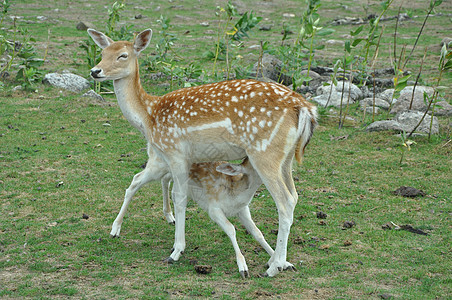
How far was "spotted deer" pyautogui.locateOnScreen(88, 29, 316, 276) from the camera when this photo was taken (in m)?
5.40

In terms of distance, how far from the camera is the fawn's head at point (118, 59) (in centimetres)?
603

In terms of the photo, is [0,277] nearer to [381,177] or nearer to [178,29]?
[381,177]

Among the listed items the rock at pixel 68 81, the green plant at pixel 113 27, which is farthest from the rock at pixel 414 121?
A: the rock at pixel 68 81

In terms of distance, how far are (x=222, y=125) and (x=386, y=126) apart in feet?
19.0

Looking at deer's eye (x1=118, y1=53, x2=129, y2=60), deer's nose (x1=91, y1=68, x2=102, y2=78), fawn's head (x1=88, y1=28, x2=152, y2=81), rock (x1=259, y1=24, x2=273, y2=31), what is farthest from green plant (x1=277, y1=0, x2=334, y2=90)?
rock (x1=259, y1=24, x2=273, y2=31)

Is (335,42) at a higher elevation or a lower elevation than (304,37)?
lower

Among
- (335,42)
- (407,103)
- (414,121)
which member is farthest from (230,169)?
(335,42)

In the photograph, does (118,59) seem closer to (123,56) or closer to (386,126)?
(123,56)

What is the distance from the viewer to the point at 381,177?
28.0 feet

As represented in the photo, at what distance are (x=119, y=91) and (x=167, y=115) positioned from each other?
28.5 inches

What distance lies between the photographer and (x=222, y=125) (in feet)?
18.4

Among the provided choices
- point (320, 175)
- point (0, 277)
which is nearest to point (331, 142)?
point (320, 175)

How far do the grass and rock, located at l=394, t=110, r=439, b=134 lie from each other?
0.28 m

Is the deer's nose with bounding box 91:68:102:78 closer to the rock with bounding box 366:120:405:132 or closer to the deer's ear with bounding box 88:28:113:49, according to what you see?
the deer's ear with bounding box 88:28:113:49
